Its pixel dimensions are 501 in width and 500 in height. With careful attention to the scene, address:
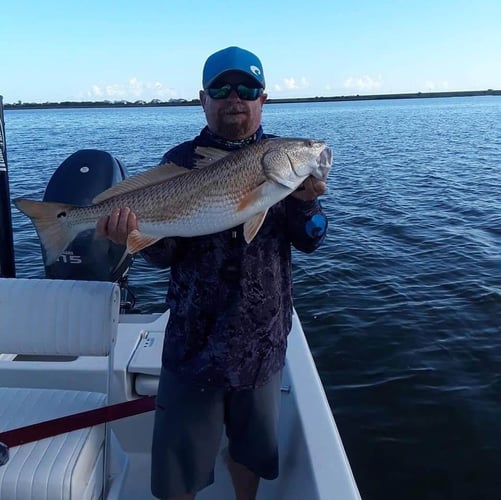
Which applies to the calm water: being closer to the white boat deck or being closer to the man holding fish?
the white boat deck

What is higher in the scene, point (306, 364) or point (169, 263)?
point (169, 263)

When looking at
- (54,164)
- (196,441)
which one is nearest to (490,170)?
(54,164)

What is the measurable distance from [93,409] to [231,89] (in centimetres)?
195

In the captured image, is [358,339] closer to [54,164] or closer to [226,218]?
[226,218]

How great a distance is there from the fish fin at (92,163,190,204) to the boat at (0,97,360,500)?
0.65m

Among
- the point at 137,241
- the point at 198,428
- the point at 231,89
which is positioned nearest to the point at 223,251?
the point at 137,241

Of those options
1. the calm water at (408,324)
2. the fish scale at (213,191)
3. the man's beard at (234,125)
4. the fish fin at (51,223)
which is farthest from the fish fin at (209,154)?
the calm water at (408,324)

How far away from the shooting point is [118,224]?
2.84m

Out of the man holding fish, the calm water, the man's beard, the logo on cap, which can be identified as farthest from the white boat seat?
the calm water

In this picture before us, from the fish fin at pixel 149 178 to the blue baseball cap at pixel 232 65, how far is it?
1.52ft

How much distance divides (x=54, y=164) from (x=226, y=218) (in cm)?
2200

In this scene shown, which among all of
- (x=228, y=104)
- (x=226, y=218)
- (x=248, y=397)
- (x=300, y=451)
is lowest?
(x=300, y=451)

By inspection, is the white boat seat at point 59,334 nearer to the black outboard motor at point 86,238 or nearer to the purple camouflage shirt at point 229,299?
the purple camouflage shirt at point 229,299

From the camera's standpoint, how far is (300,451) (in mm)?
3186
